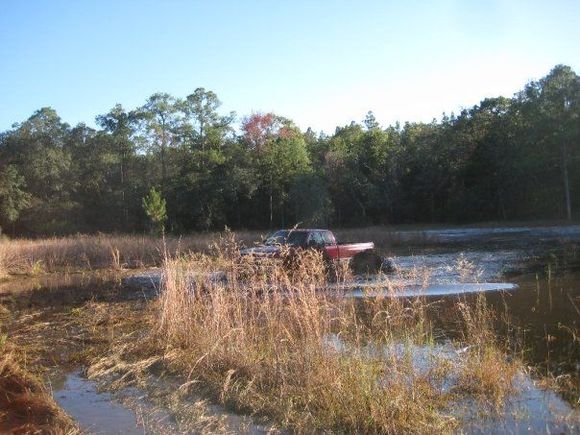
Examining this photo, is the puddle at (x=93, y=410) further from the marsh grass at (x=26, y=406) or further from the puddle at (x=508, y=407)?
the puddle at (x=508, y=407)

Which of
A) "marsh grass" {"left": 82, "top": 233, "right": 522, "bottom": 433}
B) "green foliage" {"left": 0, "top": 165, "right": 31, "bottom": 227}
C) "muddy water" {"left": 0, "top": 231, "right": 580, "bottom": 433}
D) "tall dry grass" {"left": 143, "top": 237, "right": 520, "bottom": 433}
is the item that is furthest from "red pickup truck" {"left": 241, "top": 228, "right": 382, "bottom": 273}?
"green foliage" {"left": 0, "top": 165, "right": 31, "bottom": 227}

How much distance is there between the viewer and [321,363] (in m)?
6.50

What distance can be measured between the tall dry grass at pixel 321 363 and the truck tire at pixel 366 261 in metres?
10.9

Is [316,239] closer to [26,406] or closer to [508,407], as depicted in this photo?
[508,407]

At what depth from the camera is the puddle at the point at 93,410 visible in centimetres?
590

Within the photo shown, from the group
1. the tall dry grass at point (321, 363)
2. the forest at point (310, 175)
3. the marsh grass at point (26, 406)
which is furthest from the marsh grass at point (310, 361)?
the forest at point (310, 175)

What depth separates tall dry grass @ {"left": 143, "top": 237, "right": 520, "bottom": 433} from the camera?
577 centimetres

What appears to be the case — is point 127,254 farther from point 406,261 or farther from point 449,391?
point 449,391

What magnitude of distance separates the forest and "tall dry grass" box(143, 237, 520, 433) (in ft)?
142

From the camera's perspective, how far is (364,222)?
5753cm

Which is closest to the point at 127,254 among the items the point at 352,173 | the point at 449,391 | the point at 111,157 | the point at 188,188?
the point at 449,391

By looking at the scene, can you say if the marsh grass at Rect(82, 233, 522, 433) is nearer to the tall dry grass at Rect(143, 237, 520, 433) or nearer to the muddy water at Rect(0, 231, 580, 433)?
the tall dry grass at Rect(143, 237, 520, 433)

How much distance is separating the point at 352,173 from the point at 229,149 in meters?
13.0

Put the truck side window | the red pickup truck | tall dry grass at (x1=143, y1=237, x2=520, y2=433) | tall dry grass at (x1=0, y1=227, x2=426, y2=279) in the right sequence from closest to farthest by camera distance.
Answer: tall dry grass at (x1=143, y1=237, x2=520, y2=433) → the red pickup truck → the truck side window → tall dry grass at (x1=0, y1=227, x2=426, y2=279)
